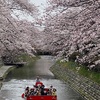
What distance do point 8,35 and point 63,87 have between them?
34.5 feet

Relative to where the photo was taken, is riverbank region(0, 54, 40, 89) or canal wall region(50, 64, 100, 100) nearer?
canal wall region(50, 64, 100, 100)

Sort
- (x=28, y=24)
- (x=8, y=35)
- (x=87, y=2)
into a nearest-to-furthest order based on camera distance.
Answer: (x=87, y=2)
(x=8, y=35)
(x=28, y=24)

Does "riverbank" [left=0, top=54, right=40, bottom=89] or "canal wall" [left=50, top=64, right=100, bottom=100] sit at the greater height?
"riverbank" [left=0, top=54, right=40, bottom=89]

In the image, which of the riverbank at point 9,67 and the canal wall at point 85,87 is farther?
the riverbank at point 9,67

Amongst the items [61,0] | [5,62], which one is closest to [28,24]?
[61,0]

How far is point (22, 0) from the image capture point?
2014cm

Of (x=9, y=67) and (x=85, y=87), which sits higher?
(x=9, y=67)

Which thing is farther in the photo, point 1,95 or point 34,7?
point 1,95

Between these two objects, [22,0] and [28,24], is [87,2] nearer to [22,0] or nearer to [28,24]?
[22,0]

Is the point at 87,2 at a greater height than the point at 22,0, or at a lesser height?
lesser

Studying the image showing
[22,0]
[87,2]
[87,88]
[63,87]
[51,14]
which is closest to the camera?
[87,2]

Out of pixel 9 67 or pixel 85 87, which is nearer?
pixel 85 87

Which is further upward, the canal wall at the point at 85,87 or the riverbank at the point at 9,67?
the riverbank at the point at 9,67

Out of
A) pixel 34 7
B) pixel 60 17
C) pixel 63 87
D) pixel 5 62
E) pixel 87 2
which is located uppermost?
pixel 5 62
